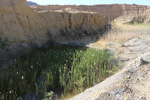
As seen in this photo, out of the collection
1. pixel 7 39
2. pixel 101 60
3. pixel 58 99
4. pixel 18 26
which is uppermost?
pixel 18 26

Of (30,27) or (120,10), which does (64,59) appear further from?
(120,10)

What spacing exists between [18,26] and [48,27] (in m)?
2.04

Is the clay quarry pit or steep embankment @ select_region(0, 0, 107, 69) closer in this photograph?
the clay quarry pit

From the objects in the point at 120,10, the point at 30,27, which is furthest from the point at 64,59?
the point at 120,10

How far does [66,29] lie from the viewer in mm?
9312

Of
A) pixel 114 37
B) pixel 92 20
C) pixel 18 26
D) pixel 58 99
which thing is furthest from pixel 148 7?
pixel 58 99

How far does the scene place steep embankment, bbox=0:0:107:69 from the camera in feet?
18.8

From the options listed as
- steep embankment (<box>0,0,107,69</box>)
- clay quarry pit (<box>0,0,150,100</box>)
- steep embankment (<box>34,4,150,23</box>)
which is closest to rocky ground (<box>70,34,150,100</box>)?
clay quarry pit (<box>0,0,150,100</box>)

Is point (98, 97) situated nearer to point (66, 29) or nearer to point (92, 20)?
point (66, 29)

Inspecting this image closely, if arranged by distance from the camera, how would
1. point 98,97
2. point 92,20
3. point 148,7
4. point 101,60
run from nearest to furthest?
1. point 98,97
2. point 101,60
3. point 92,20
4. point 148,7

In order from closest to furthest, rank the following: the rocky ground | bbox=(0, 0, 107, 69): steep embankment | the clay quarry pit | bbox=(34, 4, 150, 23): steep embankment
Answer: the rocky ground, the clay quarry pit, bbox=(0, 0, 107, 69): steep embankment, bbox=(34, 4, 150, 23): steep embankment

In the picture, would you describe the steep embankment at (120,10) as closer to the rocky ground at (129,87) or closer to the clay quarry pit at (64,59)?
the clay quarry pit at (64,59)

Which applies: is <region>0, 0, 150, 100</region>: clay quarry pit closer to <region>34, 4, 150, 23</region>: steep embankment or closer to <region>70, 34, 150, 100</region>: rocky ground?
<region>70, 34, 150, 100</region>: rocky ground

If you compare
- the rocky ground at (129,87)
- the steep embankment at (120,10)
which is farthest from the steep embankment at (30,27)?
the steep embankment at (120,10)
